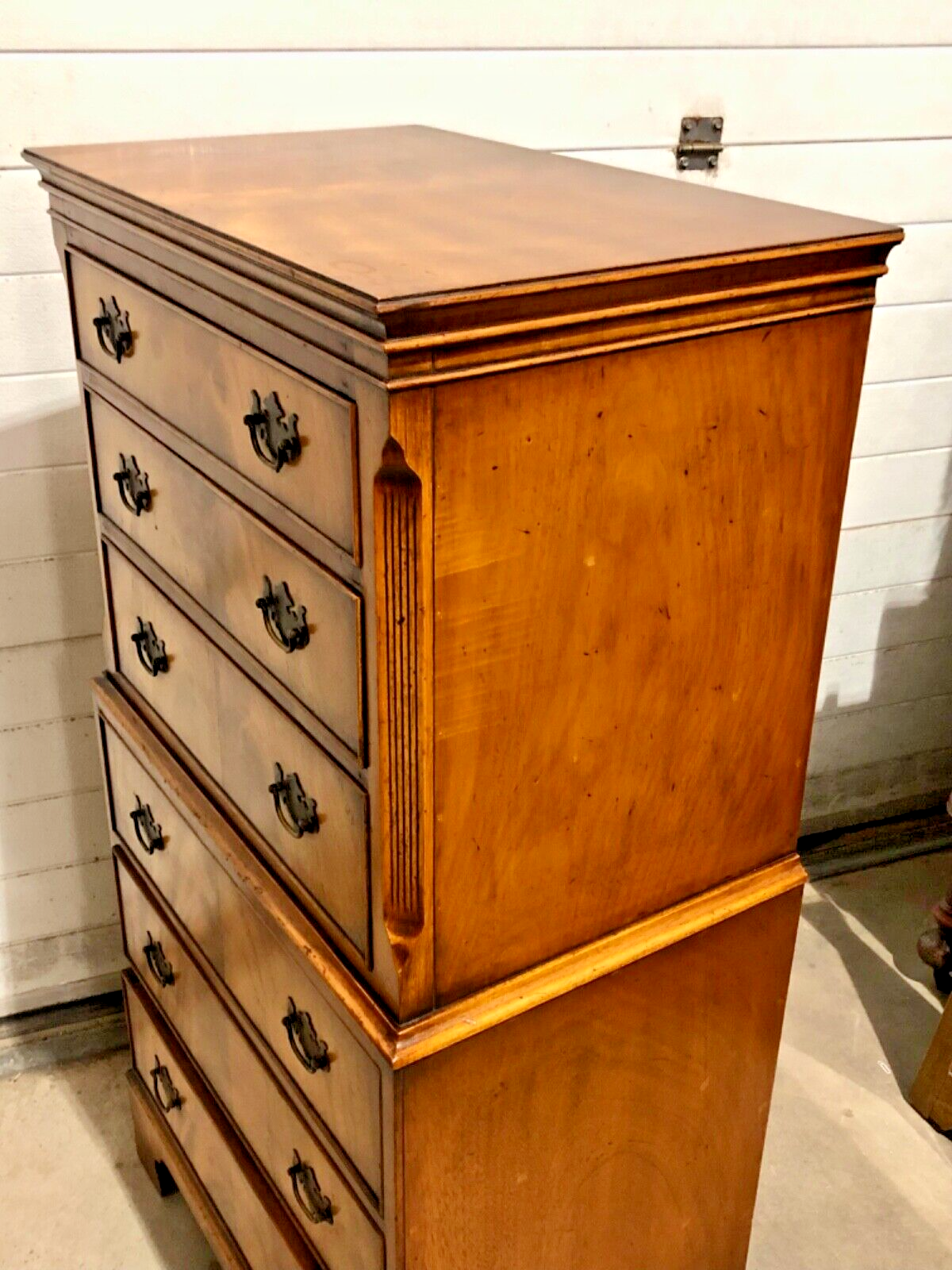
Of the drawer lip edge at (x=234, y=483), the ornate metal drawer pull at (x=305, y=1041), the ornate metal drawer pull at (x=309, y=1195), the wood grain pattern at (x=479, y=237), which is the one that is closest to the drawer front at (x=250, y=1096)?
the ornate metal drawer pull at (x=309, y=1195)

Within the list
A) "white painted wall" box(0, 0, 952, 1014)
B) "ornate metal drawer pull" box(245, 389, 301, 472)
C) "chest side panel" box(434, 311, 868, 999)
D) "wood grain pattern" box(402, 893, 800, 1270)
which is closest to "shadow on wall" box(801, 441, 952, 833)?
"white painted wall" box(0, 0, 952, 1014)

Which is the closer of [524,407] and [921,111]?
[524,407]

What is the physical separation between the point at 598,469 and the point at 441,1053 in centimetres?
53

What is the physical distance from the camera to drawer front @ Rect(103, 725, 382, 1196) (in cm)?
121

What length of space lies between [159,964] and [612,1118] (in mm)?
689

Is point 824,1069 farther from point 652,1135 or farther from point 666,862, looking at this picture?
point 666,862

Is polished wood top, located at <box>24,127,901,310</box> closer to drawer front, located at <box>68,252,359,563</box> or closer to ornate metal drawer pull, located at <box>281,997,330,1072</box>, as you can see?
drawer front, located at <box>68,252,359,563</box>

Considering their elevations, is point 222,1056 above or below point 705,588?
below

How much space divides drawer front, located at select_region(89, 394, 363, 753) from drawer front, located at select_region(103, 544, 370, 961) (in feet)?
0.18

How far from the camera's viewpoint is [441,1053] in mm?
1124

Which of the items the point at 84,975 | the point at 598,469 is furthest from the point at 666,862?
the point at 84,975

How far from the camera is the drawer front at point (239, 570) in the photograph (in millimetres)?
1051

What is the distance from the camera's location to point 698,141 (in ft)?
6.70

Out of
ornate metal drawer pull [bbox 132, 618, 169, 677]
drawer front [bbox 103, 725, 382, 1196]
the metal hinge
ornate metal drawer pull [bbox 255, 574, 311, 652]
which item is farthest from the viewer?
the metal hinge
